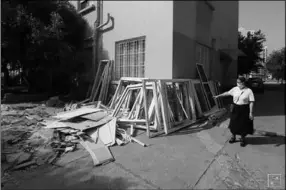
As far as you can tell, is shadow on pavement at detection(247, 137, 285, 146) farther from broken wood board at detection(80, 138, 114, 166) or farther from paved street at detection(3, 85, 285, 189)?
broken wood board at detection(80, 138, 114, 166)

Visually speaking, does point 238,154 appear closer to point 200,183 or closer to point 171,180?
point 200,183

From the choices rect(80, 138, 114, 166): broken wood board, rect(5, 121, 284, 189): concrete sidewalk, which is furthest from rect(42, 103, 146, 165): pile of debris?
rect(5, 121, 284, 189): concrete sidewalk

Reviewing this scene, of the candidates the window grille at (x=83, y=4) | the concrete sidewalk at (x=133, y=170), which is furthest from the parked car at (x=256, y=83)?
the window grille at (x=83, y=4)

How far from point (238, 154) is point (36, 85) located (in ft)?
32.9

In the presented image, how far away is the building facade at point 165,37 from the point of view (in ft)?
19.1

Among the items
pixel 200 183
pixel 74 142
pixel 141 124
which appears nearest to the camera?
pixel 200 183

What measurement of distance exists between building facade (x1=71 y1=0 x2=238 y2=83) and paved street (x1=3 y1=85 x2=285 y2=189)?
275 centimetres

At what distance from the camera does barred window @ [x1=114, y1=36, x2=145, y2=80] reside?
264 inches

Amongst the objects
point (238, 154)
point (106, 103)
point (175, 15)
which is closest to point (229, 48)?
point (175, 15)

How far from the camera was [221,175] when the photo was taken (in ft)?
9.22

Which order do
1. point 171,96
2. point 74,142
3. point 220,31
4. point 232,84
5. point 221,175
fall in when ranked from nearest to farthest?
1. point 221,175
2. point 74,142
3. point 171,96
4. point 220,31
5. point 232,84

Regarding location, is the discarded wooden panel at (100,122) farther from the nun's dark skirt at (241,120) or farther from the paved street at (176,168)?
the nun's dark skirt at (241,120)

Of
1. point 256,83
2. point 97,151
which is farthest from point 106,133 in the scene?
point 256,83

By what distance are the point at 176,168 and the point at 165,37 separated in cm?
419
